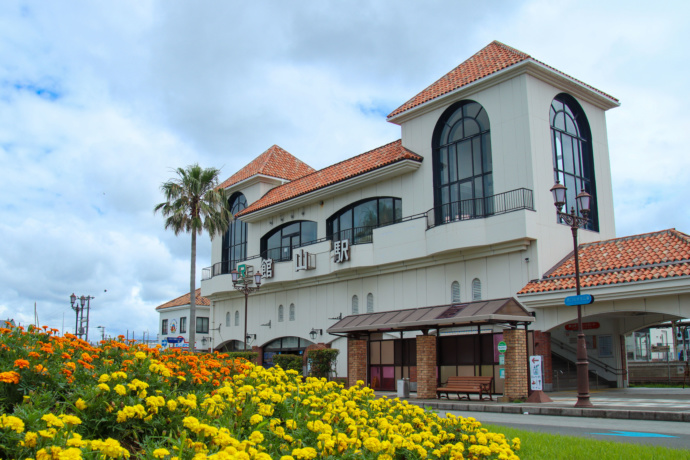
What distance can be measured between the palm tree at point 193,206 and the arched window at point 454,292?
17.5 m

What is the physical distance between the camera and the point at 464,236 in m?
24.2

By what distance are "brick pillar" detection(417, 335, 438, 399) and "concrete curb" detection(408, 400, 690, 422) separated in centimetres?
190

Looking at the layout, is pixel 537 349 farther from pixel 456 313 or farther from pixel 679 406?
pixel 679 406

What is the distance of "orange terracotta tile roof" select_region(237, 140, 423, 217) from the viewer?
2943 centimetres

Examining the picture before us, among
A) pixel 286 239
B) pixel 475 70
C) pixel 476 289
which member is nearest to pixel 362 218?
pixel 286 239

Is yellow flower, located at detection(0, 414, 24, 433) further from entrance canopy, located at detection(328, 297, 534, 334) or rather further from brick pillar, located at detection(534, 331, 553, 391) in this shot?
brick pillar, located at detection(534, 331, 553, 391)

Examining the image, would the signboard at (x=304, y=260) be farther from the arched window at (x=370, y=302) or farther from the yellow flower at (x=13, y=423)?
the yellow flower at (x=13, y=423)

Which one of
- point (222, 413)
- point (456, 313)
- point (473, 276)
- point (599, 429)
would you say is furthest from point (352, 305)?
point (222, 413)

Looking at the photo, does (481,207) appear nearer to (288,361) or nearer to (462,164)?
(462,164)

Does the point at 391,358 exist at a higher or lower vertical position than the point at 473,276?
lower

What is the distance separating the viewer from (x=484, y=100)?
2567cm

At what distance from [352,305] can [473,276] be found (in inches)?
314

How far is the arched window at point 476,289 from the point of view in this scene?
2479 centimetres

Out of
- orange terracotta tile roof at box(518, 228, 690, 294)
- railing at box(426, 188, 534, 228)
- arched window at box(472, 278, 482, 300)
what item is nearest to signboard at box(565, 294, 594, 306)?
orange terracotta tile roof at box(518, 228, 690, 294)
